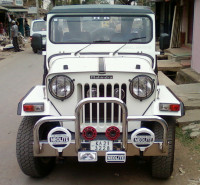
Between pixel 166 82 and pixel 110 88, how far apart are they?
5.15 metres

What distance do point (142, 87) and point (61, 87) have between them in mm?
887

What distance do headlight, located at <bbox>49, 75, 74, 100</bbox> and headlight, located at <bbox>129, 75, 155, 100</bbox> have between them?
67 cm

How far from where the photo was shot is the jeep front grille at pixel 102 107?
3564mm

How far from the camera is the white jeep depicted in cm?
324

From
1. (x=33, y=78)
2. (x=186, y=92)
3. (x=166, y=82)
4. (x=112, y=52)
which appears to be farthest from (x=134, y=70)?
(x=33, y=78)

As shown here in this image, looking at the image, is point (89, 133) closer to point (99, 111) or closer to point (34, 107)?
point (99, 111)

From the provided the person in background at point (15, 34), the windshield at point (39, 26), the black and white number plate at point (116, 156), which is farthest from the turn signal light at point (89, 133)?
the person in background at point (15, 34)

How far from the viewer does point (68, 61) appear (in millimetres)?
4023

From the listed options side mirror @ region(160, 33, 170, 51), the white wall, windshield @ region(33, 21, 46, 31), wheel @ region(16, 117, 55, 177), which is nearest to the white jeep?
wheel @ region(16, 117, 55, 177)

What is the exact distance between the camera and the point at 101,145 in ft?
11.1

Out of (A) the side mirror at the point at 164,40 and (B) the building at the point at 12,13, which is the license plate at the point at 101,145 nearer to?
(A) the side mirror at the point at 164,40

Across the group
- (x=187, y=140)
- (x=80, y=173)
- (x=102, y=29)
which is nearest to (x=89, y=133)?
(x=80, y=173)

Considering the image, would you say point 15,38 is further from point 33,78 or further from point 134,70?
point 134,70

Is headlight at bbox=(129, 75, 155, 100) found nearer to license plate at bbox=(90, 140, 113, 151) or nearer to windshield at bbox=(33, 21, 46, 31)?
license plate at bbox=(90, 140, 113, 151)
